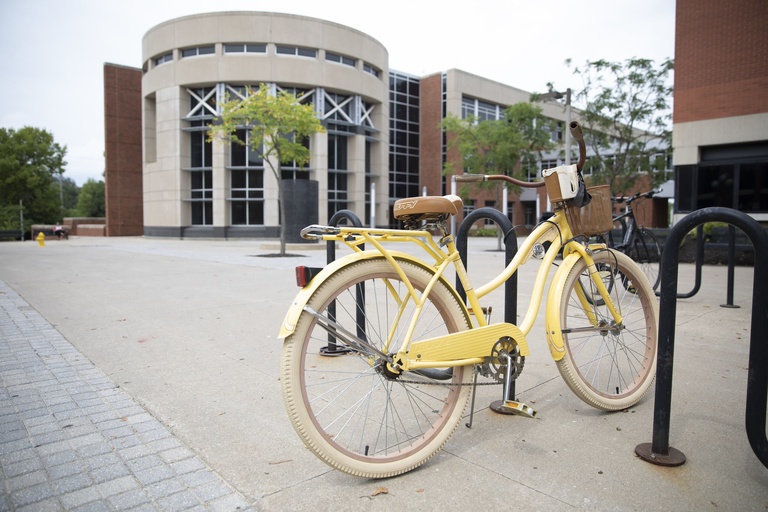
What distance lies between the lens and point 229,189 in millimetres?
34312

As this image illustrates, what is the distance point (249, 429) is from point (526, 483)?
1.62m

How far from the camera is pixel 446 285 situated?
273 centimetres

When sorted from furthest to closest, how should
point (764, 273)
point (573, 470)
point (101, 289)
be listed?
point (101, 289)
point (573, 470)
point (764, 273)

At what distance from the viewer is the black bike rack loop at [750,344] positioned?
2.38 meters

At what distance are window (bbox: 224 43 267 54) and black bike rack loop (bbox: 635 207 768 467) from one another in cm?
3468

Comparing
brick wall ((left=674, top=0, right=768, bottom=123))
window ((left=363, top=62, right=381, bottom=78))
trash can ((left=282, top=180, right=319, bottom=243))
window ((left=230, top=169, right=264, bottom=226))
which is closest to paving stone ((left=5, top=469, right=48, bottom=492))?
trash can ((left=282, top=180, right=319, bottom=243))

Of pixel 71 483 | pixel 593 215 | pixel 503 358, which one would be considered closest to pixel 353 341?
pixel 503 358

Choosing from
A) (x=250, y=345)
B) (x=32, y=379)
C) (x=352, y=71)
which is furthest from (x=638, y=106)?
(x=32, y=379)

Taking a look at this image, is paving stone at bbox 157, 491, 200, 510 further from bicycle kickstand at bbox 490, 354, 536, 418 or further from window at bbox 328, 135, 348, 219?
window at bbox 328, 135, 348, 219

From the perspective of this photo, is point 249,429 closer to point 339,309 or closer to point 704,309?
point 339,309

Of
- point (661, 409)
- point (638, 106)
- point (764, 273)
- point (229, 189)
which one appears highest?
point (638, 106)

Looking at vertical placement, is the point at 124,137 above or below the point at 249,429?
above

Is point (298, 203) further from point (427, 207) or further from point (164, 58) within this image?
point (427, 207)

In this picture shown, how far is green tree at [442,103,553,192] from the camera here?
22578 millimetres
